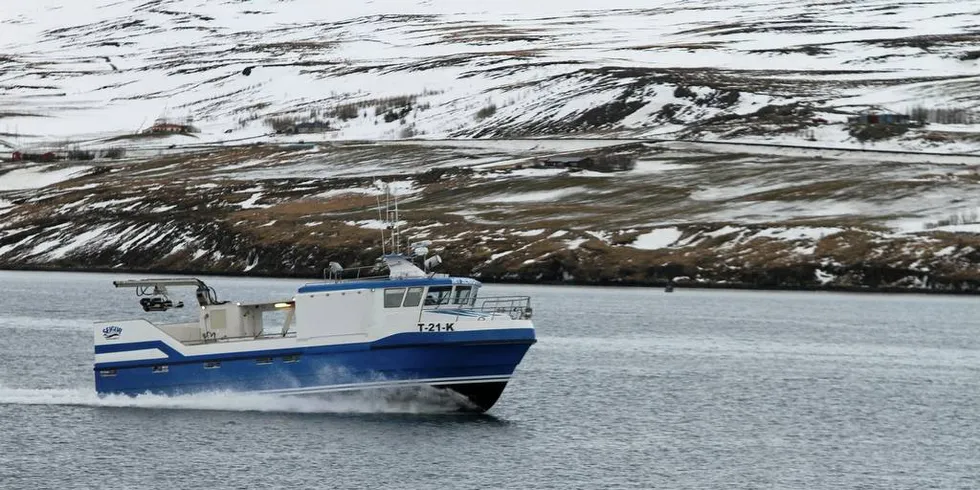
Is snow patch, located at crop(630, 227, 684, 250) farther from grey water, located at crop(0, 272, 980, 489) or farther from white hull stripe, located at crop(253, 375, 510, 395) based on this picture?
white hull stripe, located at crop(253, 375, 510, 395)

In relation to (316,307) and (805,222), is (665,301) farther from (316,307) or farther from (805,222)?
(316,307)

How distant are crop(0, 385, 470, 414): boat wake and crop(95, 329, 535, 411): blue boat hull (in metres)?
0.29

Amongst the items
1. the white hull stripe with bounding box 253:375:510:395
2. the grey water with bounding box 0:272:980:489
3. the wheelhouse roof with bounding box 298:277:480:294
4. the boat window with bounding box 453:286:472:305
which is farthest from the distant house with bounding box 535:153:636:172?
the white hull stripe with bounding box 253:375:510:395

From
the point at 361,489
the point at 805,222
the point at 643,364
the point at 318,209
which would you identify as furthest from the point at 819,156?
the point at 361,489

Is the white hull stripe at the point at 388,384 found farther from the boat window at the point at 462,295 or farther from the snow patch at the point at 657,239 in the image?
the snow patch at the point at 657,239

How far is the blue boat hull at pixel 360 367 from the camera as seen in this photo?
58844mm

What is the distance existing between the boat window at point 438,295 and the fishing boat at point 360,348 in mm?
37

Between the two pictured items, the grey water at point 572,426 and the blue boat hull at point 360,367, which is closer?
the grey water at point 572,426

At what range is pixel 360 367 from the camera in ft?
196

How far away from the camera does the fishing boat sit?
58938 millimetres

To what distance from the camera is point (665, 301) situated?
420 feet

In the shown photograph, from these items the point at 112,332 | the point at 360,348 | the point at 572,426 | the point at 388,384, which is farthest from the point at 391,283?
the point at 112,332

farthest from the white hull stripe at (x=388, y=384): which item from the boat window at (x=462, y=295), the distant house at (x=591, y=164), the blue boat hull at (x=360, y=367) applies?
the distant house at (x=591, y=164)

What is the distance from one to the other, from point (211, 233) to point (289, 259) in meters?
15.9
